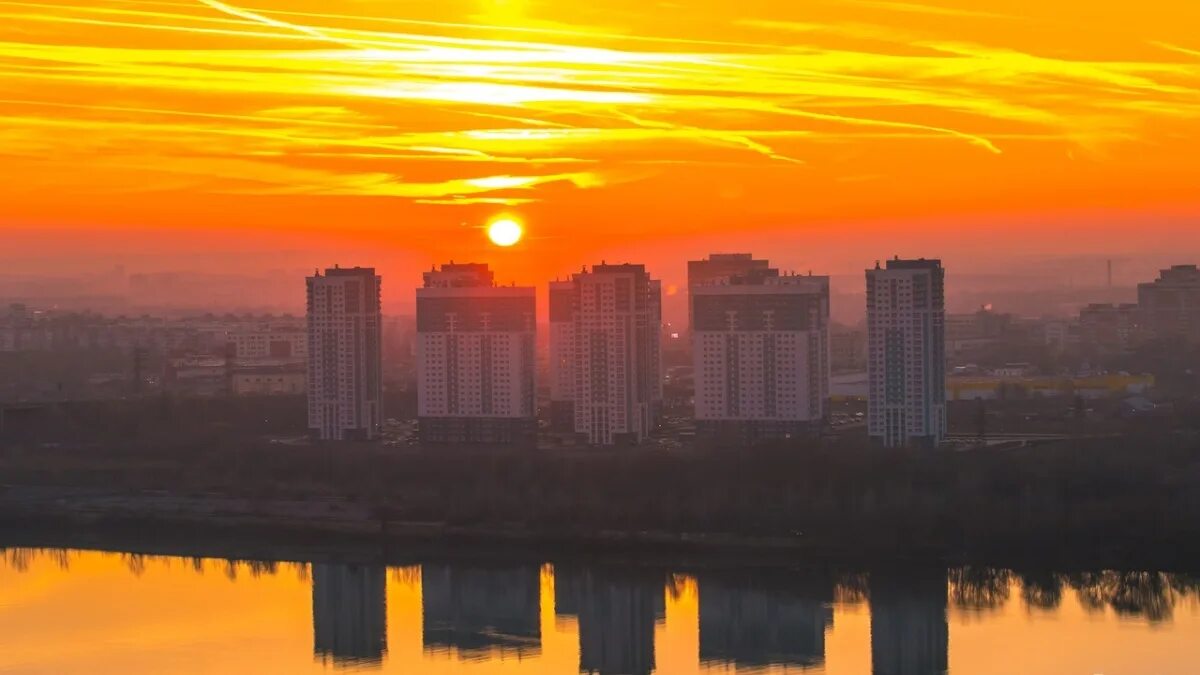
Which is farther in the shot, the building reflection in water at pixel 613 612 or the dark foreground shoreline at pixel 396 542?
the dark foreground shoreline at pixel 396 542

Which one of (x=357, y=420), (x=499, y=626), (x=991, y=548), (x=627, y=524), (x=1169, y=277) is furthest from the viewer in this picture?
(x=1169, y=277)

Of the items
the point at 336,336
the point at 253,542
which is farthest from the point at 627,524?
the point at 336,336

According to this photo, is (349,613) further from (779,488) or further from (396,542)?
(779,488)

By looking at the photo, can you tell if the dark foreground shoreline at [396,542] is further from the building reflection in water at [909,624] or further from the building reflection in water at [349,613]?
the building reflection in water at [909,624]

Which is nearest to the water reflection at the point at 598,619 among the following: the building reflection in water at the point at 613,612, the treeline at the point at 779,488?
the building reflection in water at the point at 613,612

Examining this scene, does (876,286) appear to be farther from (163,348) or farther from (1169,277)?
(163,348)
